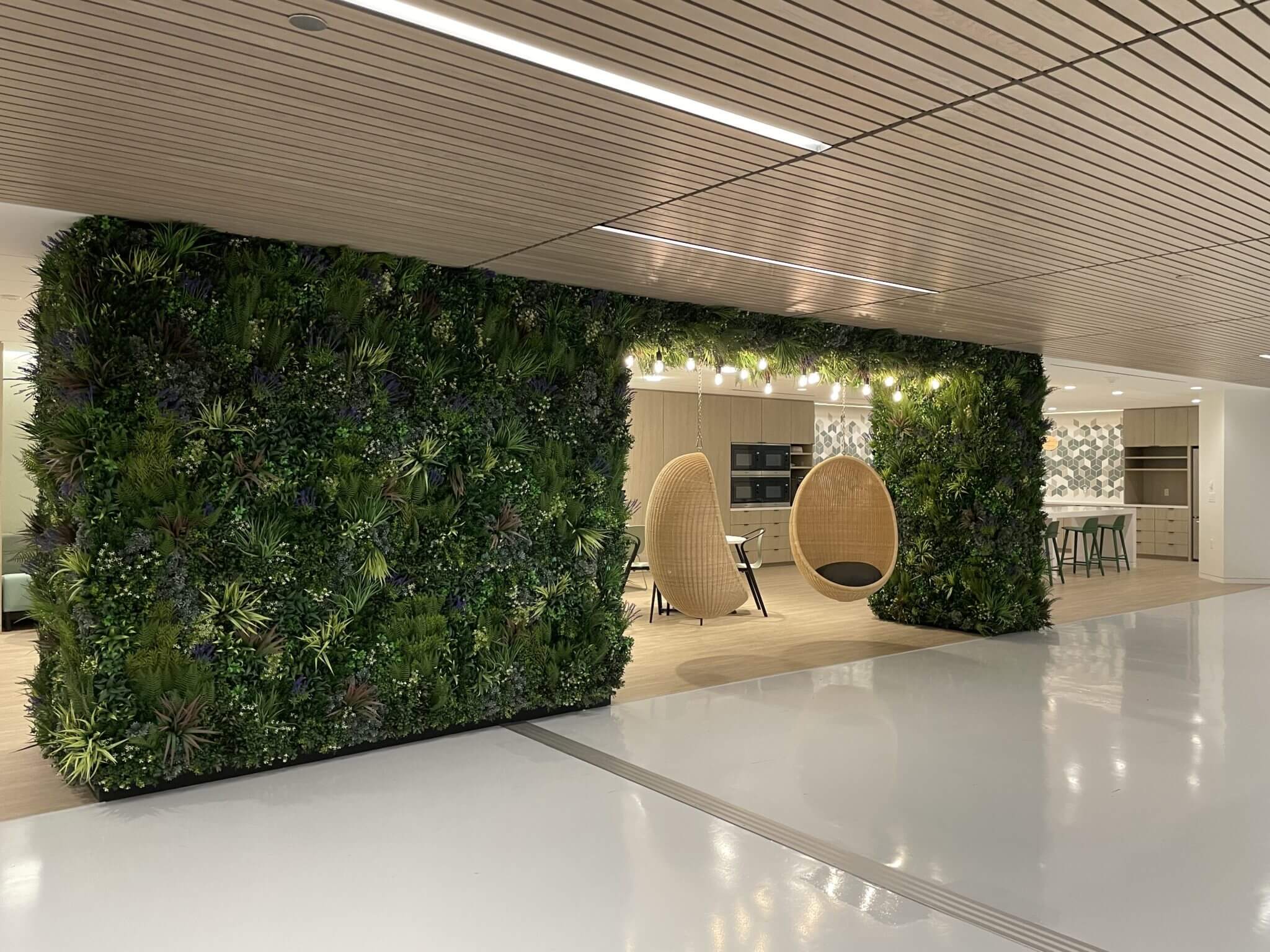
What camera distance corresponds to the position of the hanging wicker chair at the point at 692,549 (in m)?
7.04

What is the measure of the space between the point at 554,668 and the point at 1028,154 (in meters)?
3.53

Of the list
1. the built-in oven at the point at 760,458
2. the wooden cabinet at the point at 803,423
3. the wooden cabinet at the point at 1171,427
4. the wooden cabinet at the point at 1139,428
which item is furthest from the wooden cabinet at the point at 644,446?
the wooden cabinet at the point at 1171,427

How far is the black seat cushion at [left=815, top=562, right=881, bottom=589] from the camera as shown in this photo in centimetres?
757

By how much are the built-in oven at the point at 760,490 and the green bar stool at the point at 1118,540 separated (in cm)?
434

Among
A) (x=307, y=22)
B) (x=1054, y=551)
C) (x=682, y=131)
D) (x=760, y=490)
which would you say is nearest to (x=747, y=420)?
(x=760, y=490)

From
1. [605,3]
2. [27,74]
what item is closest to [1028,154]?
[605,3]

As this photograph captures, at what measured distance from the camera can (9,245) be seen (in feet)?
14.2

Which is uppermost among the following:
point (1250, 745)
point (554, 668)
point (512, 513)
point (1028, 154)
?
point (1028, 154)

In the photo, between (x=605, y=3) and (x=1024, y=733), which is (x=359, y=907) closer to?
(x=605, y=3)

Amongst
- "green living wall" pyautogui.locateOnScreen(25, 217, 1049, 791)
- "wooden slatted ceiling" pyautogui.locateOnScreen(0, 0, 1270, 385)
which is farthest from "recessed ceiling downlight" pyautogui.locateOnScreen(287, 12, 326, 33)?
"green living wall" pyautogui.locateOnScreen(25, 217, 1049, 791)

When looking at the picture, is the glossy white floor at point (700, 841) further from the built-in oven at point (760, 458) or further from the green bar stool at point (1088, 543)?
the built-in oven at point (760, 458)

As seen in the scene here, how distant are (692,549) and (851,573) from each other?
1.53m

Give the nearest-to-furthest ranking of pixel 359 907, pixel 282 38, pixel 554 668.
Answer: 1. pixel 282 38
2. pixel 359 907
3. pixel 554 668

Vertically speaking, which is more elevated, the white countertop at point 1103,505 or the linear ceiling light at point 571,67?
the linear ceiling light at point 571,67
